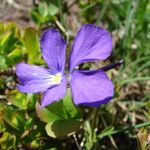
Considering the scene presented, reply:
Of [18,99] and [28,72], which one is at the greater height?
[28,72]

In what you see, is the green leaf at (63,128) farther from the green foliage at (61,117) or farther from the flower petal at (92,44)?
the flower petal at (92,44)

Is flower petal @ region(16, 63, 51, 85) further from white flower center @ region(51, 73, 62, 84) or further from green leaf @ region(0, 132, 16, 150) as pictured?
green leaf @ region(0, 132, 16, 150)

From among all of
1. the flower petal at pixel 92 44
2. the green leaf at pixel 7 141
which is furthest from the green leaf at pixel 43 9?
the flower petal at pixel 92 44

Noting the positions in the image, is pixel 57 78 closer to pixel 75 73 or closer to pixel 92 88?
pixel 75 73

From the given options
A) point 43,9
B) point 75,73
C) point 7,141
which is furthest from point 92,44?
point 43,9

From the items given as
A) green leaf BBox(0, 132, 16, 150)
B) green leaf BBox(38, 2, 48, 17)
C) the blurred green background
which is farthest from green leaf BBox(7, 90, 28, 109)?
green leaf BBox(38, 2, 48, 17)

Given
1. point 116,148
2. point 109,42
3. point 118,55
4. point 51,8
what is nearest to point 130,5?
point 118,55

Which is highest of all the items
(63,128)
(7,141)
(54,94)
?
(54,94)
